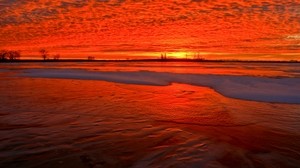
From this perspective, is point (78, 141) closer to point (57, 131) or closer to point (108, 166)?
point (57, 131)

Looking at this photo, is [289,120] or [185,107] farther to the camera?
[185,107]

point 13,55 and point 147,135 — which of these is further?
point 13,55

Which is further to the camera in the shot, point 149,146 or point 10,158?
point 149,146

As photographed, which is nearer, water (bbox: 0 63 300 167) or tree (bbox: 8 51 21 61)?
water (bbox: 0 63 300 167)

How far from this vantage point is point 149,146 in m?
5.79

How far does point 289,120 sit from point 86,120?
6.41 metres

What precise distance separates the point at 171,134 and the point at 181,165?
1.96m

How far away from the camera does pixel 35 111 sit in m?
9.22

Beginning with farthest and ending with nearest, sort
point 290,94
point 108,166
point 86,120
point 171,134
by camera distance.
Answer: point 290,94, point 86,120, point 171,134, point 108,166

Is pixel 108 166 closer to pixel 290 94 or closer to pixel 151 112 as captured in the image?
pixel 151 112

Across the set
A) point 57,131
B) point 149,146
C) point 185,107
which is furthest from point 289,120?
point 57,131

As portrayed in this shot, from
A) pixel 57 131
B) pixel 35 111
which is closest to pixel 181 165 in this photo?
pixel 57 131

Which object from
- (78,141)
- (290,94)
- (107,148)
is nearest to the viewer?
(107,148)

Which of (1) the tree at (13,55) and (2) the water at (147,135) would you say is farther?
(1) the tree at (13,55)
